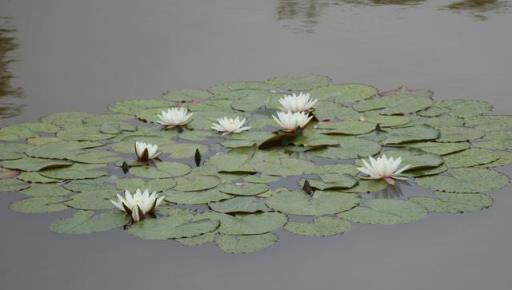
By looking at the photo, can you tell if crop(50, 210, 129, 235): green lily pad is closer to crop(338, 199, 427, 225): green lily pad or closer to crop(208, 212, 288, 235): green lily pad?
crop(208, 212, 288, 235): green lily pad

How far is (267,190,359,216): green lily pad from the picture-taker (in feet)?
9.99

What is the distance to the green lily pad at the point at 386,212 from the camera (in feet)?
9.83

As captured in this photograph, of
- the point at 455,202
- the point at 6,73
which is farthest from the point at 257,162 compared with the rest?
the point at 6,73

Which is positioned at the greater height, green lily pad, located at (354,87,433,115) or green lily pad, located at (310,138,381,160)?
green lily pad, located at (354,87,433,115)

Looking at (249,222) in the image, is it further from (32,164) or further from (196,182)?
(32,164)

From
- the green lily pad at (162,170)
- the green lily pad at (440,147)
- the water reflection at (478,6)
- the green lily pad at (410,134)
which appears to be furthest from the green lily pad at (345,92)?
the water reflection at (478,6)

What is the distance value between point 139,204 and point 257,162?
0.58m

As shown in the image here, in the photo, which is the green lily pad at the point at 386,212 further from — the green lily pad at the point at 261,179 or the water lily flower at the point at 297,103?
the water lily flower at the point at 297,103

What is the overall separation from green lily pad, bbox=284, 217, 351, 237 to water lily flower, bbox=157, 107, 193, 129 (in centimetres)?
99

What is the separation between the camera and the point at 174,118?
3799 millimetres

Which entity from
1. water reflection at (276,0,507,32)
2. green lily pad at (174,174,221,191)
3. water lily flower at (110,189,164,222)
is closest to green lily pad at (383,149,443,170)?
green lily pad at (174,174,221,191)

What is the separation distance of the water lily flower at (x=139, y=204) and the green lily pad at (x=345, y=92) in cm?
127

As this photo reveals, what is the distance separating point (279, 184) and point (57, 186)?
29.8 inches

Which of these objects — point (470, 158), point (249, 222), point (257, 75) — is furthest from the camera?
point (257, 75)
